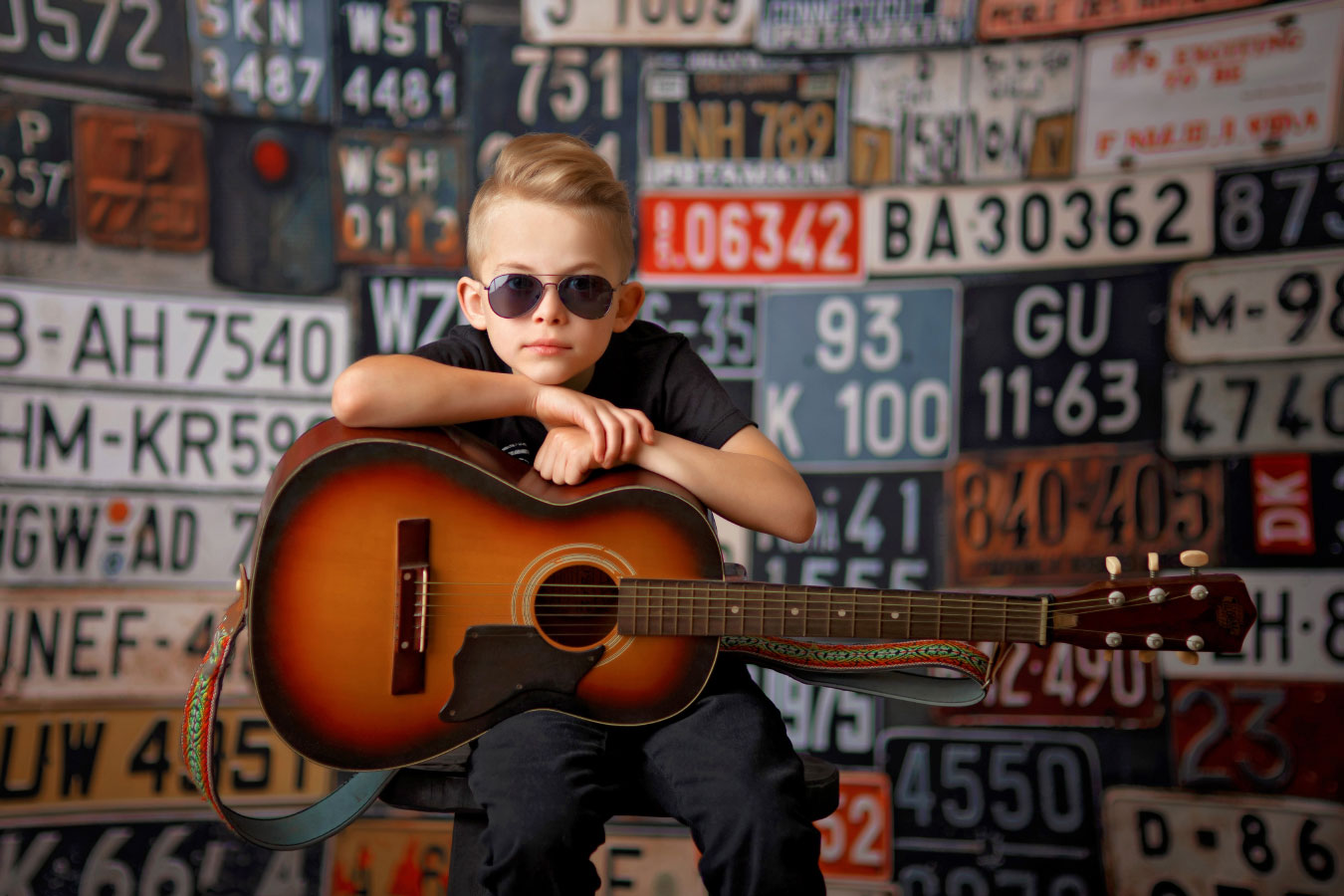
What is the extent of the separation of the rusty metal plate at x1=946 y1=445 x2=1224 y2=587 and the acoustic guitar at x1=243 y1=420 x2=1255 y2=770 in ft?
3.37

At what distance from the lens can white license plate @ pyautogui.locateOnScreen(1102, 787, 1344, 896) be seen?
2273 millimetres

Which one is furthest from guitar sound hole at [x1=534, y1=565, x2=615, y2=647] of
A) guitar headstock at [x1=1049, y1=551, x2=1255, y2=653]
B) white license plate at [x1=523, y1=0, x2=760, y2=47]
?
white license plate at [x1=523, y1=0, x2=760, y2=47]

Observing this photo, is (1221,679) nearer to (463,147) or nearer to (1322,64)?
(1322,64)

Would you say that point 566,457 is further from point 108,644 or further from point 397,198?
point 108,644

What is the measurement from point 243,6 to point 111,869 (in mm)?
1966

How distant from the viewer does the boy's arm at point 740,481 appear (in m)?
1.40

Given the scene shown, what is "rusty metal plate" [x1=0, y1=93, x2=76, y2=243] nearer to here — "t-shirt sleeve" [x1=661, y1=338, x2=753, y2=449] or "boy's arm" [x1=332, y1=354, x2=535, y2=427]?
"boy's arm" [x1=332, y1=354, x2=535, y2=427]

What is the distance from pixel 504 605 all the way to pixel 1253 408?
5.92 ft

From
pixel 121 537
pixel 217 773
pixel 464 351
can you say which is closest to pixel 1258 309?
pixel 464 351

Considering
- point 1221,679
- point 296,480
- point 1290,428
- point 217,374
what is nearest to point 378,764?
point 296,480

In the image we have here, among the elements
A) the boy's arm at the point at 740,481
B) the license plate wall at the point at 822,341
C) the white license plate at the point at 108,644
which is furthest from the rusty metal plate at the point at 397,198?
the boy's arm at the point at 740,481

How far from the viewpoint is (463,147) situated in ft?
8.38

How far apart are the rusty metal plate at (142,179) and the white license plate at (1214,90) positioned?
2027 millimetres

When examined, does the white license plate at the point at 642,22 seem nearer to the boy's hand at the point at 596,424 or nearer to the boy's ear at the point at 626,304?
the boy's ear at the point at 626,304
